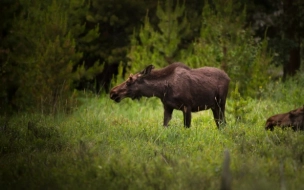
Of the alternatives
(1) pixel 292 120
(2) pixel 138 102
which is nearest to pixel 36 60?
(2) pixel 138 102

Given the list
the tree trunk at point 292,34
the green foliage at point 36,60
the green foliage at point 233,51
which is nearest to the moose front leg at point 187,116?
the green foliage at point 36,60

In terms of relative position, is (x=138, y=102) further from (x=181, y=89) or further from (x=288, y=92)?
(x=181, y=89)

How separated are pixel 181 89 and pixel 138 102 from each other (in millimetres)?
8990

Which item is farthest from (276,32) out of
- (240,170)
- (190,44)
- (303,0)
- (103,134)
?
(240,170)

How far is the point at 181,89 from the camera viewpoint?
1281 cm

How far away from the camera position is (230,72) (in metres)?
20.5

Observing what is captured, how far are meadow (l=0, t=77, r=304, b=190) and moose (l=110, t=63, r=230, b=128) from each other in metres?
0.73

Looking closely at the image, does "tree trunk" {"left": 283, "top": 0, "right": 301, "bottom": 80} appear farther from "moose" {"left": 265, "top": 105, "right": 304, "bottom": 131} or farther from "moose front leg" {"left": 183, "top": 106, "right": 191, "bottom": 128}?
"moose" {"left": 265, "top": 105, "right": 304, "bottom": 131}

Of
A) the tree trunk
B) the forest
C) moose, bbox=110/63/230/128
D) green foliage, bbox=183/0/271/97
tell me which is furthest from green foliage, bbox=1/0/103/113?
the tree trunk

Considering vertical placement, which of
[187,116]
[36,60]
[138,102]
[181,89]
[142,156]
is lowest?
[138,102]

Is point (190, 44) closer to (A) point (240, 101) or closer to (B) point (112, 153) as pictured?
(A) point (240, 101)

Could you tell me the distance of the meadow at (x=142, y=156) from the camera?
760 centimetres

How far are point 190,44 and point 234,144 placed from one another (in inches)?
631

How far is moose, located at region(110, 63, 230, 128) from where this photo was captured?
12.8m
